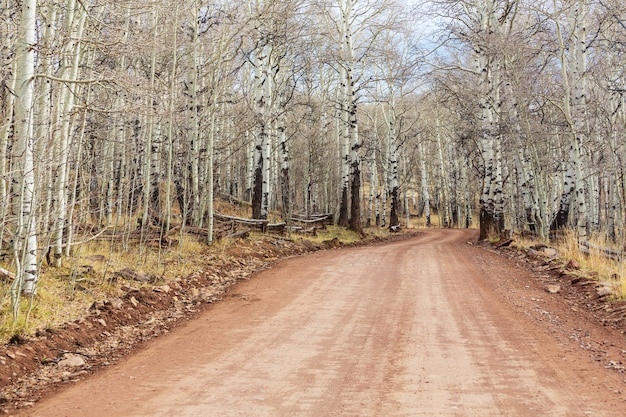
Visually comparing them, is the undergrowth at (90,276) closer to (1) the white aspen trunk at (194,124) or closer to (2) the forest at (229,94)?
(2) the forest at (229,94)

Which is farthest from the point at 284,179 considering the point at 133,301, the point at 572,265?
the point at 133,301

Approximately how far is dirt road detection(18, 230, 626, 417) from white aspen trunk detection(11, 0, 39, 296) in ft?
6.69

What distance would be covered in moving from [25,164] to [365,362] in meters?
4.77

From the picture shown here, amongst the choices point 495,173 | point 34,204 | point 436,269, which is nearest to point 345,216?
point 495,173

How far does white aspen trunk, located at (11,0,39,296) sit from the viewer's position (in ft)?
20.3

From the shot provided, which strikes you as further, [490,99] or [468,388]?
[490,99]

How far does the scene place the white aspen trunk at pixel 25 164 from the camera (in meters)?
6.18

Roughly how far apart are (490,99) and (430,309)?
1339 cm

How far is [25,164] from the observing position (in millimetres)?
6277

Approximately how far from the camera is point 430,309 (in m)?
7.72

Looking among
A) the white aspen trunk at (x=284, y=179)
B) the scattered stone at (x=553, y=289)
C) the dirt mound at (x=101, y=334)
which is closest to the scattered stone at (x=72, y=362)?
the dirt mound at (x=101, y=334)

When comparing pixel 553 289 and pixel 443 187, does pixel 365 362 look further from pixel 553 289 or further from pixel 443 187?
pixel 443 187

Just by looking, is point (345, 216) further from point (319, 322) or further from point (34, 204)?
point (34, 204)

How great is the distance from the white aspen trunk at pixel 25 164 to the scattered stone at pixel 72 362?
3.41 feet
